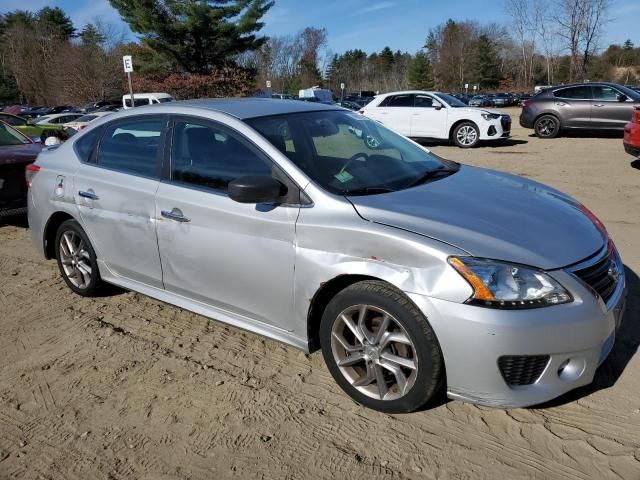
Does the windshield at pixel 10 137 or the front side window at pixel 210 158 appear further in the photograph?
the windshield at pixel 10 137

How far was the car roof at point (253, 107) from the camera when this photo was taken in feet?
11.8

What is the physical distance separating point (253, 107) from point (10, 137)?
5568 mm

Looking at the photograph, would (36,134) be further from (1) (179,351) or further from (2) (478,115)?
(1) (179,351)

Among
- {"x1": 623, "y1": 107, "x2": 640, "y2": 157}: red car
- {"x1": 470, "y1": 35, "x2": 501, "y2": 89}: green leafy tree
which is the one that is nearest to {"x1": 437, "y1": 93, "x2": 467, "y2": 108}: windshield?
{"x1": 623, "y1": 107, "x2": 640, "y2": 157}: red car

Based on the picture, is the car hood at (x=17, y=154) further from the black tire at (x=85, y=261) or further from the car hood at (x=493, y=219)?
the car hood at (x=493, y=219)

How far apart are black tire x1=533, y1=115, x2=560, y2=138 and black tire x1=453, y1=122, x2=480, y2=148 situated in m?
2.78

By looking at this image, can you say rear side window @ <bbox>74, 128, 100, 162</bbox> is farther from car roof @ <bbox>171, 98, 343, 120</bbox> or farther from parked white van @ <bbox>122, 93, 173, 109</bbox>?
parked white van @ <bbox>122, 93, 173, 109</bbox>

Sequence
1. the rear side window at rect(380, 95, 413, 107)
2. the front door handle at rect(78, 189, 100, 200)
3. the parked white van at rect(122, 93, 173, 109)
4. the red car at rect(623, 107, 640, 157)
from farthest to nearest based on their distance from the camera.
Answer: the parked white van at rect(122, 93, 173, 109) → the rear side window at rect(380, 95, 413, 107) → the red car at rect(623, 107, 640, 157) → the front door handle at rect(78, 189, 100, 200)

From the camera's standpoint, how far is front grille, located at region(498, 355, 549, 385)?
8.19 ft

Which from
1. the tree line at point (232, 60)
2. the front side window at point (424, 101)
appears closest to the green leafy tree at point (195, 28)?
the tree line at point (232, 60)

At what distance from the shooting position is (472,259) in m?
2.53

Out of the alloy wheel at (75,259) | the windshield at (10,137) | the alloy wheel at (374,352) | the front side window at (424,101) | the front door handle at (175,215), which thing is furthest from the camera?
the front side window at (424,101)

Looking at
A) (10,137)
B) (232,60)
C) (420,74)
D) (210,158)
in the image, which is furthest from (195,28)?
(420,74)

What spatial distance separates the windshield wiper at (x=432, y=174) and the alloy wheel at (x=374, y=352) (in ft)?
3.09
